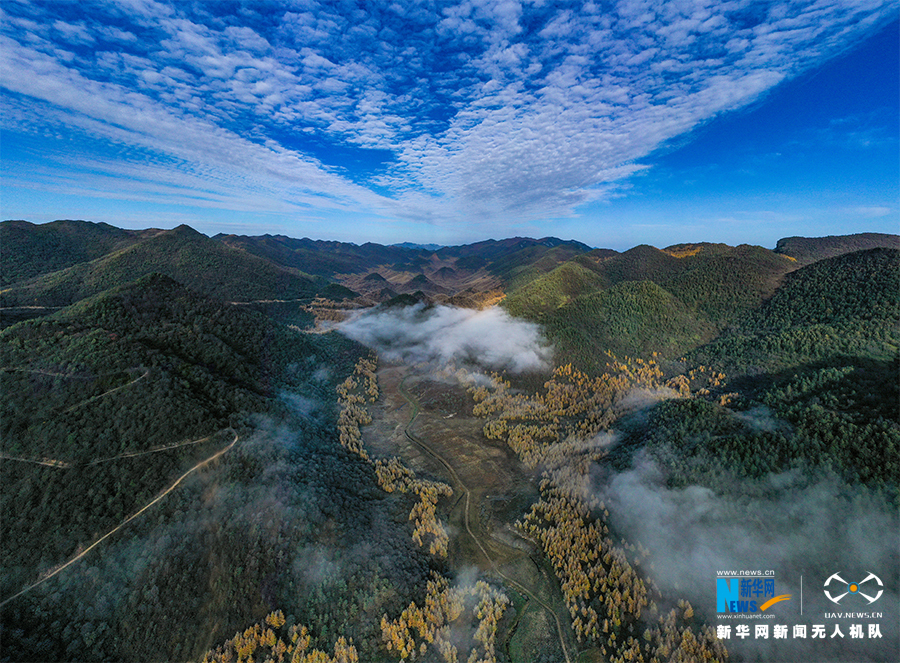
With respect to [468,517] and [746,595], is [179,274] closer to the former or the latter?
[468,517]

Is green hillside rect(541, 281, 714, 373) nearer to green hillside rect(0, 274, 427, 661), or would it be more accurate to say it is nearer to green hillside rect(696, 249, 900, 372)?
green hillside rect(696, 249, 900, 372)

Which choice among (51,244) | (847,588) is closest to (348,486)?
(847,588)

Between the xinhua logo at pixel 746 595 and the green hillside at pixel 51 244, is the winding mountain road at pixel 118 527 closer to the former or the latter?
the xinhua logo at pixel 746 595

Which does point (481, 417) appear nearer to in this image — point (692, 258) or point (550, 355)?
point (550, 355)

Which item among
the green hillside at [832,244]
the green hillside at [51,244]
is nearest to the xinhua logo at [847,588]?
the green hillside at [51,244]

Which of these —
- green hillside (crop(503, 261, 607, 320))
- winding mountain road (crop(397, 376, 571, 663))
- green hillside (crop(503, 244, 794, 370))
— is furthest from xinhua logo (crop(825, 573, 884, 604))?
green hillside (crop(503, 261, 607, 320))

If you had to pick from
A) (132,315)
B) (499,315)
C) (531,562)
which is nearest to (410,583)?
(531,562)
